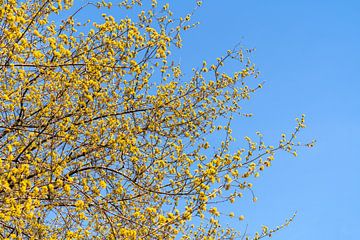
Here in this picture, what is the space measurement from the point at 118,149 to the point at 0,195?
179cm

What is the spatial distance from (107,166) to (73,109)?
1.10 metres

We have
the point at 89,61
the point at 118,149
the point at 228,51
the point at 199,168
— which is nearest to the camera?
the point at 199,168

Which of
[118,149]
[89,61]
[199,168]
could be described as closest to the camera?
[199,168]

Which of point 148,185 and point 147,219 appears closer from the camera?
point 147,219

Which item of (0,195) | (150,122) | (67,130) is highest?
(150,122)

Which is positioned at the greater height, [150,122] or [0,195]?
[150,122]

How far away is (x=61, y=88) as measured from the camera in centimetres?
838

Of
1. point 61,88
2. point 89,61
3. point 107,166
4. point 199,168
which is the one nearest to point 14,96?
point 61,88

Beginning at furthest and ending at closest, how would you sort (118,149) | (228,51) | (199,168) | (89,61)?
(228,51)
(89,61)
(118,149)
(199,168)

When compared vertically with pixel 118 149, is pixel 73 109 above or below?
above

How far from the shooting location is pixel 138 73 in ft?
29.4

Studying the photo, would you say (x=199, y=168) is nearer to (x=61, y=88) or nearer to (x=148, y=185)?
(x=148, y=185)

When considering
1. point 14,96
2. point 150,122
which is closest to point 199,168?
point 150,122

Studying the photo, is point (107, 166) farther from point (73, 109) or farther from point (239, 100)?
point (239, 100)
